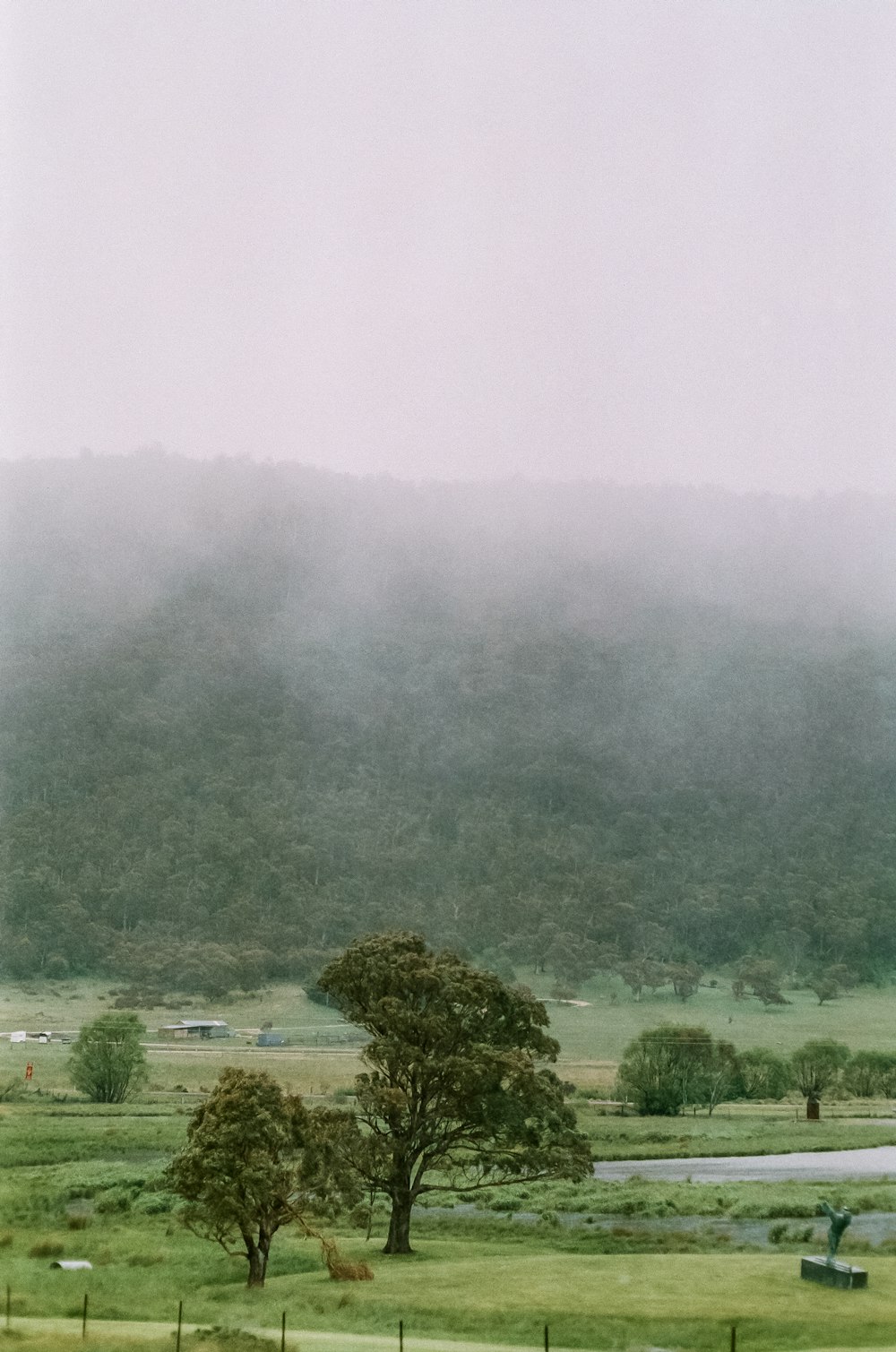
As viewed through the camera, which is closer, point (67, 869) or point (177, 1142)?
point (177, 1142)

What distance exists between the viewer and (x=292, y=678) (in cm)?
9106

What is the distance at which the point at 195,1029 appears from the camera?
35.3m

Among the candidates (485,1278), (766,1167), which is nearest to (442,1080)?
(485,1278)

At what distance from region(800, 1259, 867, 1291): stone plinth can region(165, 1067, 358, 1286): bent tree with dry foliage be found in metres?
6.93

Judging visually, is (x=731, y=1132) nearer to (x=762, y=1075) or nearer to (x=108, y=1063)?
(x=762, y=1075)

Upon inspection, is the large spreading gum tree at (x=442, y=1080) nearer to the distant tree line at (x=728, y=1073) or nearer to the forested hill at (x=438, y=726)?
the distant tree line at (x=728, y=1073)

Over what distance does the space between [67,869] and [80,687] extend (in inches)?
1176

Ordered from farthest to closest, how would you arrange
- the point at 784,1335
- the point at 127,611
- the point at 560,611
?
Result: the point at 560,611, the point at 127,611, the point at 784,1335

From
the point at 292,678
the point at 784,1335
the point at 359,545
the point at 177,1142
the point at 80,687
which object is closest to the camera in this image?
the point at 784,1335

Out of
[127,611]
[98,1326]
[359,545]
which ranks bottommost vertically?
[98,1326]

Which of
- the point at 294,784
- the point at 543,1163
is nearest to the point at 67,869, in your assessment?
the point at 294,784

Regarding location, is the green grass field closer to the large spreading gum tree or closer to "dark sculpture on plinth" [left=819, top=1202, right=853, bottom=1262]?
"dark sculpture on plinth" [left=819, top=1202, right=853, bottom=1262]

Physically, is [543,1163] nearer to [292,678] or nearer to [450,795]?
[450,795]

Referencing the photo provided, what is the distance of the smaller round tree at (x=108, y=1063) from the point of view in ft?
97.9
